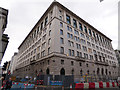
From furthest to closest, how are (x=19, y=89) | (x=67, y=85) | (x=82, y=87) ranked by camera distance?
(x=82, y=87)
(x=67, y=85)
(x=19, y=89)

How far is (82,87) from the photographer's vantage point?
43.9 feet

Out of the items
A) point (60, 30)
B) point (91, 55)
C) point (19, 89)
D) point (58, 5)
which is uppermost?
point (58, 5)

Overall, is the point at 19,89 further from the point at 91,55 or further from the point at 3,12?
the point at 91,55

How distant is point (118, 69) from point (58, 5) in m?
63.0

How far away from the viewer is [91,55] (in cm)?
3734

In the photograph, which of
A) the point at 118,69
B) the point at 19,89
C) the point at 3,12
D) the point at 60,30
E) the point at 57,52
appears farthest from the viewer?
the point at 118,69

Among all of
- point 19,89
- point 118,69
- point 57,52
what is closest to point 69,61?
point 57,52

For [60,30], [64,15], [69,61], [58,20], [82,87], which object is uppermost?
[64,15]

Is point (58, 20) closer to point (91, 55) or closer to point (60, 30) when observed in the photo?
point (60, 30)

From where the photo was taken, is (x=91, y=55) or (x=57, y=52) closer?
(x=57, y=52)

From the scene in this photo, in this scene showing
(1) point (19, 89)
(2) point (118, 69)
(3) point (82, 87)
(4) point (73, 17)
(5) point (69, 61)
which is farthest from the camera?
(2) point (118, 69)

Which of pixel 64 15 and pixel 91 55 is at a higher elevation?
pixel 64 15

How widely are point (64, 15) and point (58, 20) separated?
5.50 metres

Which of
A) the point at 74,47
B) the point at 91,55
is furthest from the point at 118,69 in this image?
the point at 74,47
